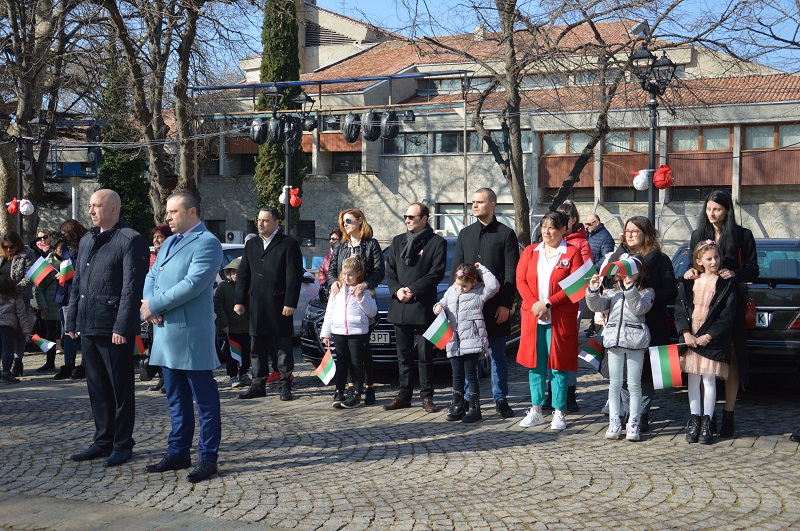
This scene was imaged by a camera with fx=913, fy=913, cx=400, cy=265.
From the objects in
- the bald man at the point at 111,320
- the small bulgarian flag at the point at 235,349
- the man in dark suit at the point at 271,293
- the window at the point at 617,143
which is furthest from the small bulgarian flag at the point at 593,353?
the window at the point at 617,143

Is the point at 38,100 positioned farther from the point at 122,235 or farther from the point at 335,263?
the point at 122,235

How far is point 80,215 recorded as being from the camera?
160ft

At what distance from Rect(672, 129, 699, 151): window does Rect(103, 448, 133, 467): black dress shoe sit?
118 feet

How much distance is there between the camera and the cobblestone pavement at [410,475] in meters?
5.34

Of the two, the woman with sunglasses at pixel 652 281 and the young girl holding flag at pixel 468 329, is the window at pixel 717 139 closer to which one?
the woman with sunglasses at pixel 652 281

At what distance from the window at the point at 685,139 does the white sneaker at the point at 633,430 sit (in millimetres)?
33853

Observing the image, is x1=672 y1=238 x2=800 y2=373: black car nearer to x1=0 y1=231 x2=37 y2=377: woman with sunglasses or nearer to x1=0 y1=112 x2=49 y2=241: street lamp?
x1=0 y1=231 x2=37 y2=377: woman with sunglasses

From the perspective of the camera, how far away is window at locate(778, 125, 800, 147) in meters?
37.1

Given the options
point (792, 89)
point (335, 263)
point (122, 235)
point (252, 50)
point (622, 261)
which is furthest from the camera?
point (792, 89)

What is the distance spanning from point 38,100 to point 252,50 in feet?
28.7

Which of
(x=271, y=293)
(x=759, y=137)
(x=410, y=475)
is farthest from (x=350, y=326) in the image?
(x=759, y=137)

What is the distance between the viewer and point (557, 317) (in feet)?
25.8

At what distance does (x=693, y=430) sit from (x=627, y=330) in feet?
3.09

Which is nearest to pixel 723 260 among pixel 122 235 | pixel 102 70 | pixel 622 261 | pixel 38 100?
pixel 622 261
